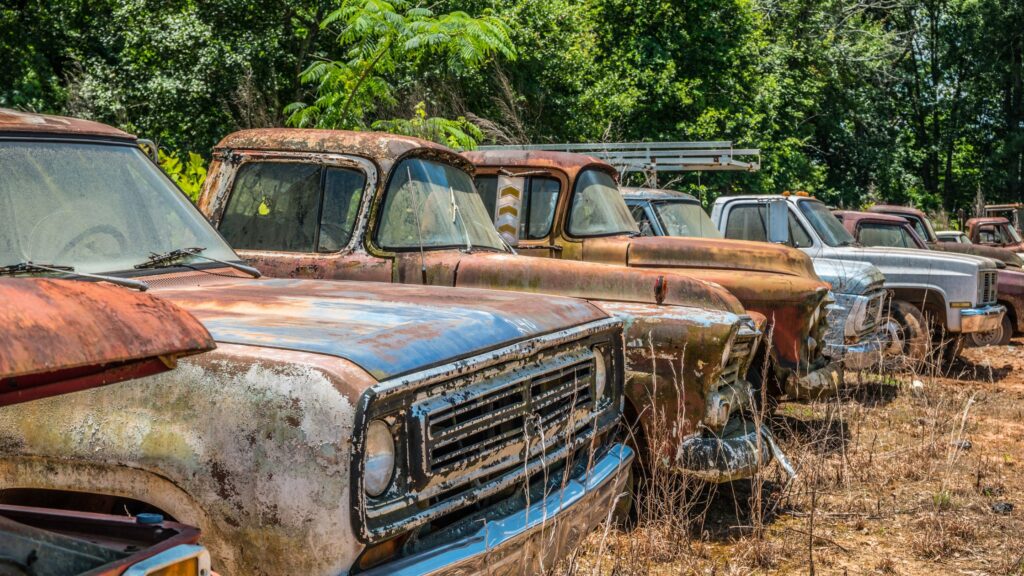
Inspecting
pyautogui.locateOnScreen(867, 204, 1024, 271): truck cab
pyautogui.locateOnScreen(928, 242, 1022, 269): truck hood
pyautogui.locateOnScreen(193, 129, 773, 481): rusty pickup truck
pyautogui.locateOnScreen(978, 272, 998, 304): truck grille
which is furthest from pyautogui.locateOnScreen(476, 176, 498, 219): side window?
pyautogui.locateOnScreen(928, 242, 1022, 269): truck hood

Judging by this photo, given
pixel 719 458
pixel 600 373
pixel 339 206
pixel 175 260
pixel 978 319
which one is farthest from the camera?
pixel 978 319

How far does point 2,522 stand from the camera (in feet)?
6.10

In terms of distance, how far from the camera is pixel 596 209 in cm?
798

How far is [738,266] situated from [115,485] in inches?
233

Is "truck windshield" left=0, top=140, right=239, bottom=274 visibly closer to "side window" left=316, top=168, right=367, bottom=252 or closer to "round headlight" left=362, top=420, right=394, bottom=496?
"side window" left=316, top=168, right=367, bottom=252

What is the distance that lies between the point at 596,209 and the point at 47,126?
191 inches

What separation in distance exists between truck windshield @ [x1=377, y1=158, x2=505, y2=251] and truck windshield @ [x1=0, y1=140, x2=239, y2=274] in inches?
48.9

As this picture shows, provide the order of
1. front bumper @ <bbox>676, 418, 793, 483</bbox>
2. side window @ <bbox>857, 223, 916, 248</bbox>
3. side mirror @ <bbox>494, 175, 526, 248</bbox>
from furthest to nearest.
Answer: side window @ <bbox>857, 223, 916, 248</bbox>
side mirror @ <bbox>494, 175, 526, 248</bbox>
front bumper @ <bbox>676, 418, 793, 483</bbox>

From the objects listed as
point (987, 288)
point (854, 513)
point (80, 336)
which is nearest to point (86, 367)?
point (80, 336)

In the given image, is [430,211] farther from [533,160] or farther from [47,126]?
[533,160]

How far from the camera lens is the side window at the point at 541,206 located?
25.7 feet

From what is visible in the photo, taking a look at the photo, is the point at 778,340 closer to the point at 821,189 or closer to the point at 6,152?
the point at 6,152

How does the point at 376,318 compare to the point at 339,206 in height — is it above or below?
below

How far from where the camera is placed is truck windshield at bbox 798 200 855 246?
11.5 metres
